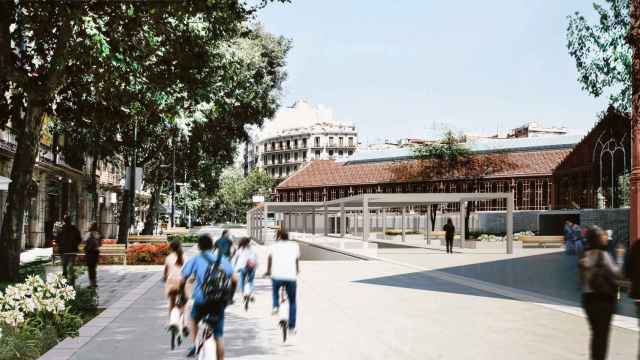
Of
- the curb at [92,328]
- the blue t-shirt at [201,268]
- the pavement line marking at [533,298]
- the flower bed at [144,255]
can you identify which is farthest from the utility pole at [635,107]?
the flower bed at [144,255]

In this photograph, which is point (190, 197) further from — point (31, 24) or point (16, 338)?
point (16, 338)

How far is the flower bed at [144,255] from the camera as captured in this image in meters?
27.8

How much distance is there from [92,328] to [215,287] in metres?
4.59

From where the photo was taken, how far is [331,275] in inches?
910

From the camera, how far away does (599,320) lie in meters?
7.52

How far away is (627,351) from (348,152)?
154 m

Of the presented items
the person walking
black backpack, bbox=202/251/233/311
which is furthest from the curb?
black backpack, bbox=202/251/233/311

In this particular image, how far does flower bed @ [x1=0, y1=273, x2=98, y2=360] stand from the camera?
8852mm

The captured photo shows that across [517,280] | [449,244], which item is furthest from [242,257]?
[449,244]

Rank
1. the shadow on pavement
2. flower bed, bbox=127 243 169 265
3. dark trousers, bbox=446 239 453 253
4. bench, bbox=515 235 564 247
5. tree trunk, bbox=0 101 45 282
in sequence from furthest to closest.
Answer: bench, bbox=515 235 564 247
dark trousers, bbox=446 239 453 253
flower bed, bbox=127 243 169 265
the shadow on pavement
tree trunk, bbox=0 101 45 282

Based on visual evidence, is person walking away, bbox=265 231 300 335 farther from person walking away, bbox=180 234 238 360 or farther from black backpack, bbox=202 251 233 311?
black backpack, bbox=202 251 233 311

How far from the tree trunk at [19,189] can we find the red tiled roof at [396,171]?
64.0m

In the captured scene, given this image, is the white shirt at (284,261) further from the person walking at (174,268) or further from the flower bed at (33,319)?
the flower bed at (33,319)

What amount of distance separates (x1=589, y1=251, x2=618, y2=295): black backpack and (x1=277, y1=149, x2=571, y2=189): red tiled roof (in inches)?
2740
